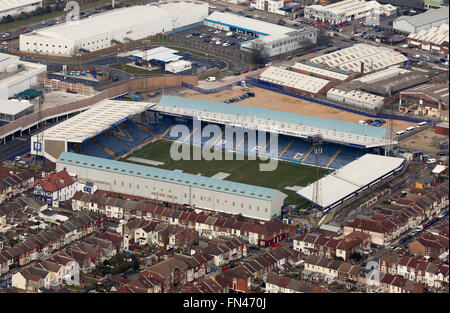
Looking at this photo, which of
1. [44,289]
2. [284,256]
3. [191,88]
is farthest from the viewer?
[191,88]

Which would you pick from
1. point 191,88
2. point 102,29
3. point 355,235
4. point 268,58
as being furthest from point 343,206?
point 102,29

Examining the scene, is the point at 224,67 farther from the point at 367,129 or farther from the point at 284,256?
the point at 284,256

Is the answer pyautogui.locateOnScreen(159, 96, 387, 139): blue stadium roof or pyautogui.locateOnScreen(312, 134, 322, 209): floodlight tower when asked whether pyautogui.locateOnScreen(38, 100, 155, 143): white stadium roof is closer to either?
pyautogui.locateOnScreen(159, 96, 387, 139): blue stadium roof

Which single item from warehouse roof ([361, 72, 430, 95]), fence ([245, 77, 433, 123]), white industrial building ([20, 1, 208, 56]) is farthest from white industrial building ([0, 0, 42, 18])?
warehouse roof ([361, 72, 430, 95])

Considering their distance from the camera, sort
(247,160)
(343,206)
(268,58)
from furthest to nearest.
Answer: (268,58)
(247,160)
(343,206)

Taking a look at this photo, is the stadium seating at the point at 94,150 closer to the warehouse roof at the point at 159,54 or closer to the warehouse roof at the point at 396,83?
the warehouse roof at the point at 159,54

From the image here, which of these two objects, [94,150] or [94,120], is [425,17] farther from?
[94,150]
